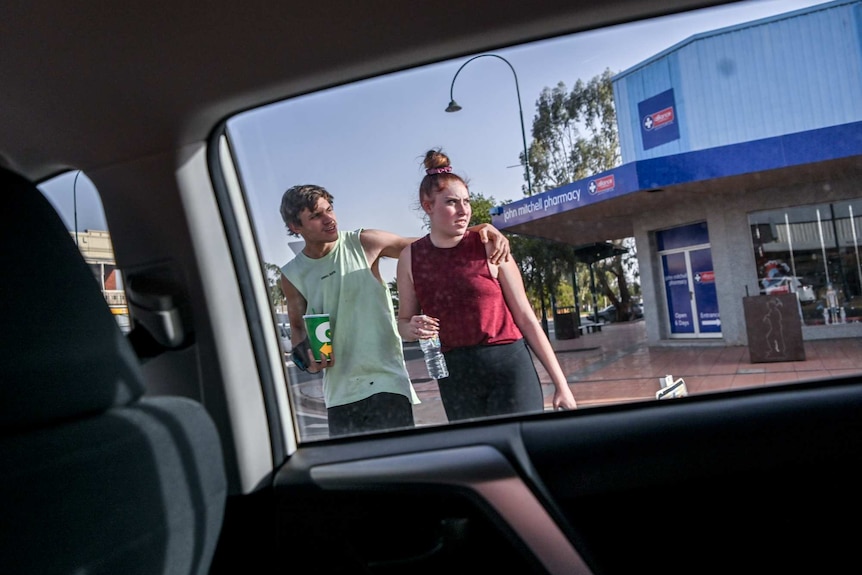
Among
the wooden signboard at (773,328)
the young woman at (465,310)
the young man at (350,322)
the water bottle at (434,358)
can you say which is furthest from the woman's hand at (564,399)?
the wooden signboard at (773,328)

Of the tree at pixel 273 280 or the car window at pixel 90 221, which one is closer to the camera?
the car window at pixel 90 221

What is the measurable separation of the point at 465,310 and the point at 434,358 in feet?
0.69

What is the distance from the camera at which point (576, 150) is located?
252 cm

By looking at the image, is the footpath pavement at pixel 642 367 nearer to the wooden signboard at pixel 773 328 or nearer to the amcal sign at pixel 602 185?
the wooden signboard at pixel 773 328

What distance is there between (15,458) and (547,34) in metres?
1.86

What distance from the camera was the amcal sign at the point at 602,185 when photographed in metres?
2.50

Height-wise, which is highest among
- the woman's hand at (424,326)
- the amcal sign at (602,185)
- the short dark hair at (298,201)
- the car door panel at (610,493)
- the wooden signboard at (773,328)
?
the short dark hair at (298,201)

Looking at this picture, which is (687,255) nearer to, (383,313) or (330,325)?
(383,313)

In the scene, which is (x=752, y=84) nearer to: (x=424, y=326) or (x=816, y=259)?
(x=816, y=259)

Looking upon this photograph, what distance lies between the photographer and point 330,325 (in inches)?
103

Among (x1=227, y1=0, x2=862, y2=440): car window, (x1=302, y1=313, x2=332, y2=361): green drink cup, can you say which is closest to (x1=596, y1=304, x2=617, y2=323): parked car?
(x1=227, y1=0, x2=862, y2=440): car window

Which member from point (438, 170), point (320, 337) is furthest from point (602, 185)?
point (320, 337)

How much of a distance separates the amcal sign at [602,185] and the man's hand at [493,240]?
38cm

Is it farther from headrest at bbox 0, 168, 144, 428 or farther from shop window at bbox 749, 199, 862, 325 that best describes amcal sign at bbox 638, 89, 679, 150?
headrest at bbox 0, 168, 144, 428
